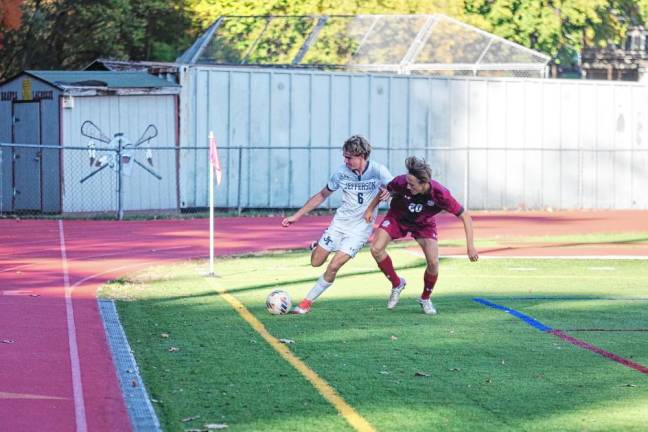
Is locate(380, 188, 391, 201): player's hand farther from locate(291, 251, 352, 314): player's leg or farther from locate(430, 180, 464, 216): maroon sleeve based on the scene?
locate(291, 251, 352, 314): player's leg

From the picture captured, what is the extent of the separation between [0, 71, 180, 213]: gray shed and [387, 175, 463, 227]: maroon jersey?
15.0m

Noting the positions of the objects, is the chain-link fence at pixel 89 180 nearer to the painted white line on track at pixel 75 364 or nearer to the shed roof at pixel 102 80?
the shed roof at pixel 102 80

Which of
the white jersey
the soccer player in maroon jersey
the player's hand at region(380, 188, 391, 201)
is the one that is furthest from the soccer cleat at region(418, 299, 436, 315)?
the player's hand at region(380, 188, 391, 201)

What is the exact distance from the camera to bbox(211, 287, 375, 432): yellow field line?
314 inches

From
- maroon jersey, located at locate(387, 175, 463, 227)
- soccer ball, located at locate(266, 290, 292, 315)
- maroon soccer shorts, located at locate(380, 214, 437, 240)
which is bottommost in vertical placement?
soccer ball, located at locate(266, 290, 292, 315)

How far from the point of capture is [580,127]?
34625 mm

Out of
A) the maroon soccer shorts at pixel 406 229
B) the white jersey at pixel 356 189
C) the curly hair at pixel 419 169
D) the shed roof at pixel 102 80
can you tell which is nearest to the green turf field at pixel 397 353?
the maroon soccer shorts at pixel 406 229

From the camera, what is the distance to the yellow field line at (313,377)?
797 centimetres

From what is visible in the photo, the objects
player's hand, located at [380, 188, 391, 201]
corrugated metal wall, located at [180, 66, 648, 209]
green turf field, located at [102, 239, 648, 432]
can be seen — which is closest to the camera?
green turf field, located at [102, 239, 648, 432]

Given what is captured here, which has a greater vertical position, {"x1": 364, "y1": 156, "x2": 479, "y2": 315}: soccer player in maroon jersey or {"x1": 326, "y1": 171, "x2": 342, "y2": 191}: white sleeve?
{"x1": 326, "y1": 171, "x2": 342, "y2": 191}: white sleeve

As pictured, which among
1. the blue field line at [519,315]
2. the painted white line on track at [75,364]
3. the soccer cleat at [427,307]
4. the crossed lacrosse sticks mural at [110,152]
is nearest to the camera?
the painted white line on track at [75,364]

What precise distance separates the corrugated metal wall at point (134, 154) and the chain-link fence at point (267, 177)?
0.02 metres

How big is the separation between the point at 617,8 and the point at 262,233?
101 ft

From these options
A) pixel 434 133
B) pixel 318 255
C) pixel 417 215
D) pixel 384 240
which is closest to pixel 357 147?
pixel 417 215
